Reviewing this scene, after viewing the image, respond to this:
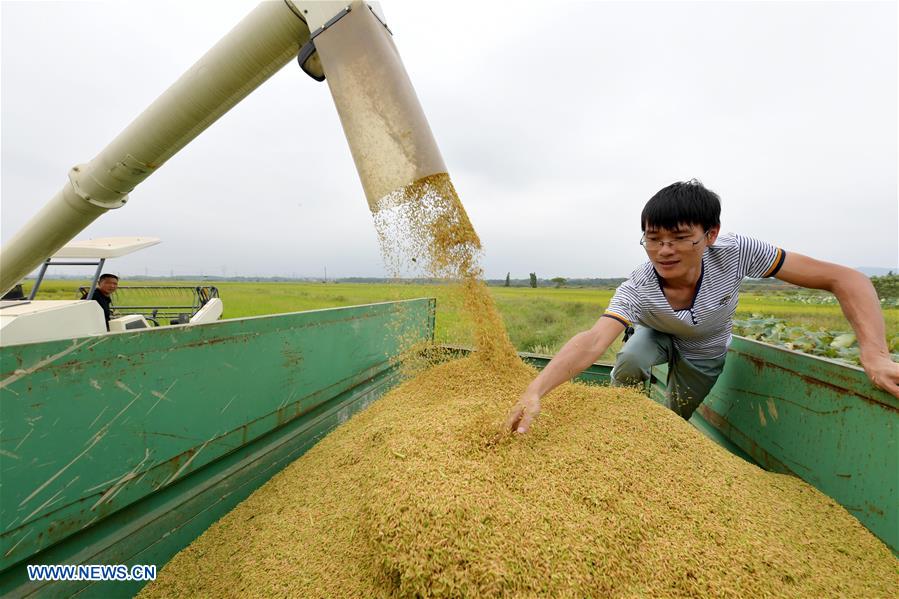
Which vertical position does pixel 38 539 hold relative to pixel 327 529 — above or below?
above

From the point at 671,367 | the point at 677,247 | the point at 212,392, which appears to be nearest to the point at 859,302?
the point at 677,247

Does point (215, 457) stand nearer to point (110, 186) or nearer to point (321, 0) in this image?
point (110, 186)

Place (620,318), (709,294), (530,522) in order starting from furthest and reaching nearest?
1. (709,294)
2. (620,318)
3. (530,522)

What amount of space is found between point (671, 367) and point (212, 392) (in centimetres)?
242

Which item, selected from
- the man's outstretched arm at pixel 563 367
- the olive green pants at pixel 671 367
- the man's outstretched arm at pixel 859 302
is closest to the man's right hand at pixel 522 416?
the man's outstretched arm at pixel 563 367

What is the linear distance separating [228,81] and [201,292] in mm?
5807

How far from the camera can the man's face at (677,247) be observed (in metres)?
1.62

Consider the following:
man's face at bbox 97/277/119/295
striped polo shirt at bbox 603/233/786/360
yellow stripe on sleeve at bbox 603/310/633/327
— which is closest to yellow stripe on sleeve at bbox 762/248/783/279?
striped polo shirt at bbox 603/233/786/360

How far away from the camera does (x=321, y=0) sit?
4.90 ft

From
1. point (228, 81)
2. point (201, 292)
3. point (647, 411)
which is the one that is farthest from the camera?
point (201, 292)

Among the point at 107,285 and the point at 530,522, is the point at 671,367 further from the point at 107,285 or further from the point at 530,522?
the point at 107,285

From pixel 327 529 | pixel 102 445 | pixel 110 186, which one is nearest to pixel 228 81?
pixel 110 186

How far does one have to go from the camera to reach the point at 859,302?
4.81 feet

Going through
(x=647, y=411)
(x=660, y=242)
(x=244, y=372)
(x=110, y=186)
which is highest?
(x=110, y=186)
